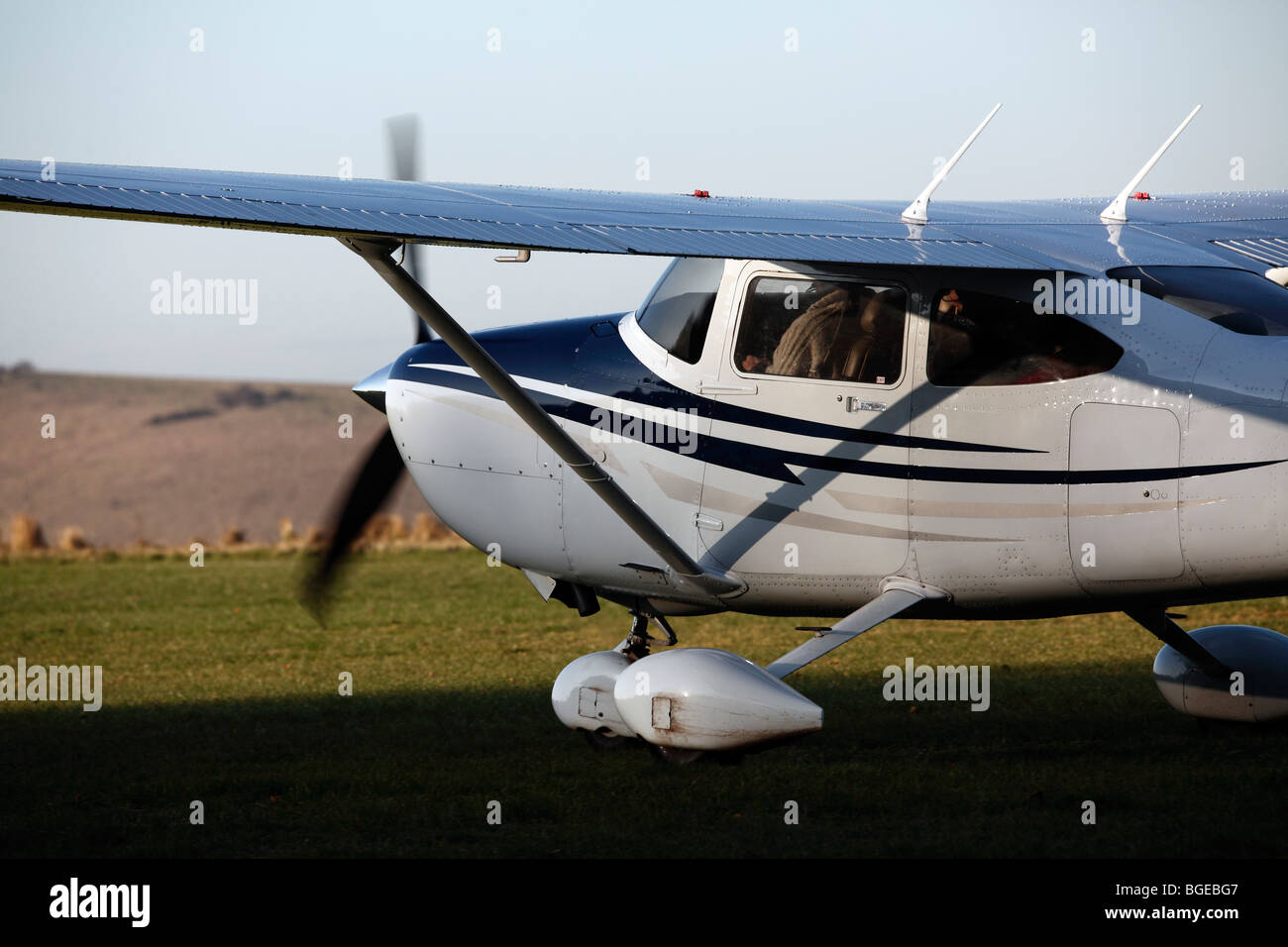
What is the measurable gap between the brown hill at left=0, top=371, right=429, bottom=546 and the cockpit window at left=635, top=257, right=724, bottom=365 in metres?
36.4

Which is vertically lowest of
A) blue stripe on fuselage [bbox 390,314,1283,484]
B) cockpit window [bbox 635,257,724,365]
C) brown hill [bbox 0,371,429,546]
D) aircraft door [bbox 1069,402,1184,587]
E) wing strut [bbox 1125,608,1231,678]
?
wing strut [bbox 1125,608,1231,678]

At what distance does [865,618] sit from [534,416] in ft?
6.41

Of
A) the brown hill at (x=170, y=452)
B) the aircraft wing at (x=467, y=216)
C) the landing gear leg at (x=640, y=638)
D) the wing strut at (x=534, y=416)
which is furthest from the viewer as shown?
the brown hill at (x=170, y=452)

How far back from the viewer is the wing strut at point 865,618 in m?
6.84

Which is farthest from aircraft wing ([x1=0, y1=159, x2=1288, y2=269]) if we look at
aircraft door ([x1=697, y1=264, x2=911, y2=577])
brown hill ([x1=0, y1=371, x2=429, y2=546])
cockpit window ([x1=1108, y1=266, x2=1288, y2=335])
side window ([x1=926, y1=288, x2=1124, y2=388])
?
brown hill ([x1=0, y1=371, x2=429, y2=546])

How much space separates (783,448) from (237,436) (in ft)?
189

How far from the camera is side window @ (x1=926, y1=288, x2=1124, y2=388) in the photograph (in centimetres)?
661

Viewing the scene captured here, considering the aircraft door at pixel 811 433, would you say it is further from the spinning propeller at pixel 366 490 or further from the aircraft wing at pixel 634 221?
the spinning propeller at pixel 366 490

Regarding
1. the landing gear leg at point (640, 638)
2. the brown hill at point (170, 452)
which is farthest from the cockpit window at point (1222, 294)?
the brown hill at point (170, 452)

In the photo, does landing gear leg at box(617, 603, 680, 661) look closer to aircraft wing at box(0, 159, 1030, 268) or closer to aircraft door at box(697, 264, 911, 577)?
aircraft door at box(697, 264, 911, 577)

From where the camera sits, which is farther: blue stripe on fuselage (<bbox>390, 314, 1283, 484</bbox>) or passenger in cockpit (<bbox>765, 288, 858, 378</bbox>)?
passenger in cockpit (<bbox>765, 288, 858, 378</bbox>)

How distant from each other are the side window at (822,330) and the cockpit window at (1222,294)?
3.72ft

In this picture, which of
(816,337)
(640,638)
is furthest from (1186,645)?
(640,638)
